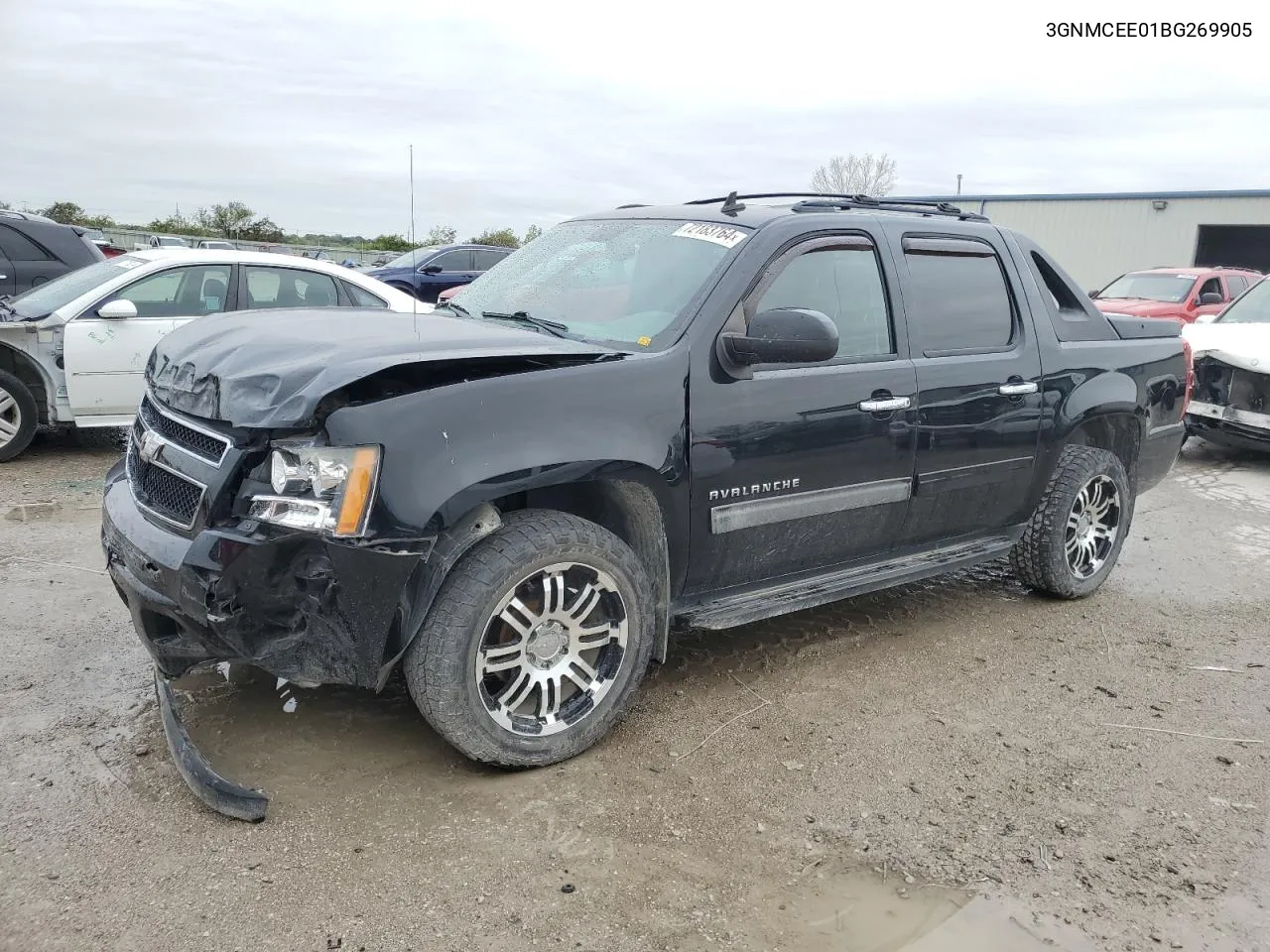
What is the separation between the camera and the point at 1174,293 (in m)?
15.0

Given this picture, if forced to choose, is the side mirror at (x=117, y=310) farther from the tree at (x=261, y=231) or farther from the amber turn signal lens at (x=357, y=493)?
the tree at (x=261, y=231)

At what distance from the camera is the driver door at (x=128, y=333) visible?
7211mm

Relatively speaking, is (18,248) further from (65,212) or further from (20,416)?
(65,212)

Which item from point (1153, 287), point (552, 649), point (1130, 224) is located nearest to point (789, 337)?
point (552, 649)

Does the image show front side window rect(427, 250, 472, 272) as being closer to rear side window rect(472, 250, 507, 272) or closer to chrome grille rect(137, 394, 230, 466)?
rear side window rect(472, 250, 507, 272)

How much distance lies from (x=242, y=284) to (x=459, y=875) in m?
6.15

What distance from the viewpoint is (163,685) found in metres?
3.34

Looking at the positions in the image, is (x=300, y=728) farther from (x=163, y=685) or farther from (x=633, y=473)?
(x=633, y=473)

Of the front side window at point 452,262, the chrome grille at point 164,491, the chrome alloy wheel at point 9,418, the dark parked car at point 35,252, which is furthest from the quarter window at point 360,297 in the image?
the front side window at point 452,262

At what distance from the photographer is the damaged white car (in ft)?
27.5

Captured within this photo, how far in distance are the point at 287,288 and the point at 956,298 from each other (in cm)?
548

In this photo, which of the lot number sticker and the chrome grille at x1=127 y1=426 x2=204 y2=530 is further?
the lot number sticker

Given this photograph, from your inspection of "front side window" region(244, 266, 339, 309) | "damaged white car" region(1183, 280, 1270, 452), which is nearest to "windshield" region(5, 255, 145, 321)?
"front side window" region(244, 266, 339, 309)

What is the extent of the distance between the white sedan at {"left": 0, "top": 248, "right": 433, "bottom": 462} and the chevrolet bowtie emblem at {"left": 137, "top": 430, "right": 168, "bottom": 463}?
3.69 meters
